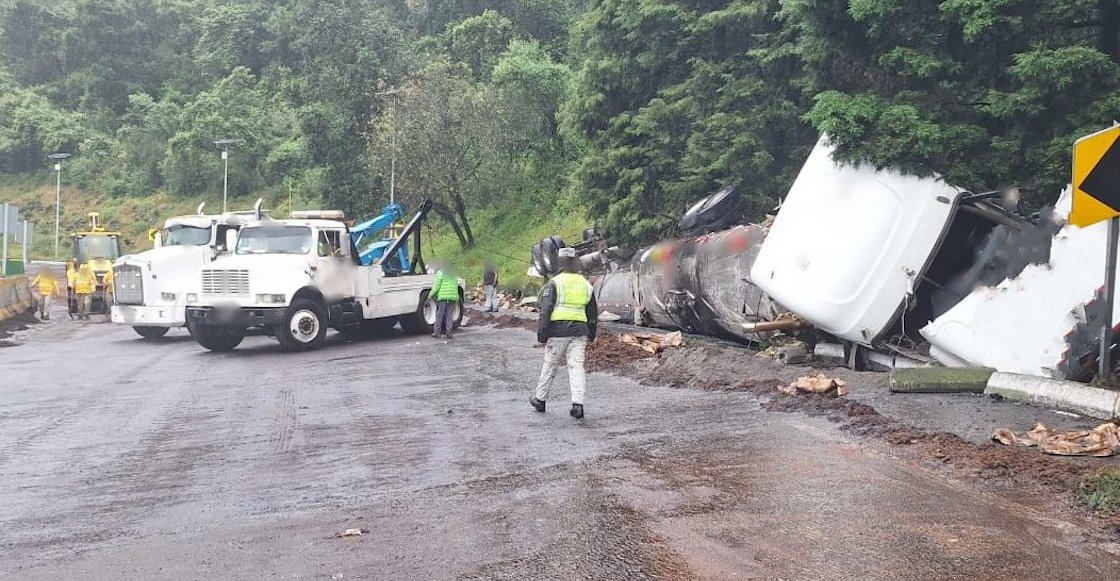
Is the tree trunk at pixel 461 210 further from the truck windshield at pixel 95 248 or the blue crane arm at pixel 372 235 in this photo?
the blue crane arm at pixel 372 235

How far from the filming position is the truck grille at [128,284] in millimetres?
21453

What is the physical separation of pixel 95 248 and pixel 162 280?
9831 millimetres

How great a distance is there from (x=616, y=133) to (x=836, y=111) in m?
14.4

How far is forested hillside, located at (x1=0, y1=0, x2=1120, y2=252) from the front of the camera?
42.9 ft

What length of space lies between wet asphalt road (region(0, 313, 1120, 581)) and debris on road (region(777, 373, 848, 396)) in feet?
1.75

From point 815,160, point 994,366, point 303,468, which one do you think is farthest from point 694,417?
point 815,160

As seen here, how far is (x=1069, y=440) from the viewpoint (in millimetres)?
7430

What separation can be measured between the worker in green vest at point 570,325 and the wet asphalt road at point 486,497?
0.45m

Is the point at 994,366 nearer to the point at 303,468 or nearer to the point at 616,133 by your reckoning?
the point at 303,468

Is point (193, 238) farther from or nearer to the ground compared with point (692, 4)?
nearer to the ground

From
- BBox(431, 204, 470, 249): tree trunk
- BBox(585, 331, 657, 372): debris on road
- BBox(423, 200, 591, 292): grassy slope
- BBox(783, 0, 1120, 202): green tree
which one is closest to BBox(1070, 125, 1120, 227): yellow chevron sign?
BBox(783, 0, 1120, 202): green tree

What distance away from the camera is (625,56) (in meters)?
26.9

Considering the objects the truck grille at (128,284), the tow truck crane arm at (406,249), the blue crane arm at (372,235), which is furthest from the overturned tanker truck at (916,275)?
the truck grille at (128,284)

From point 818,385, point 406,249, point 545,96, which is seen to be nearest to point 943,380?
point 818,385
